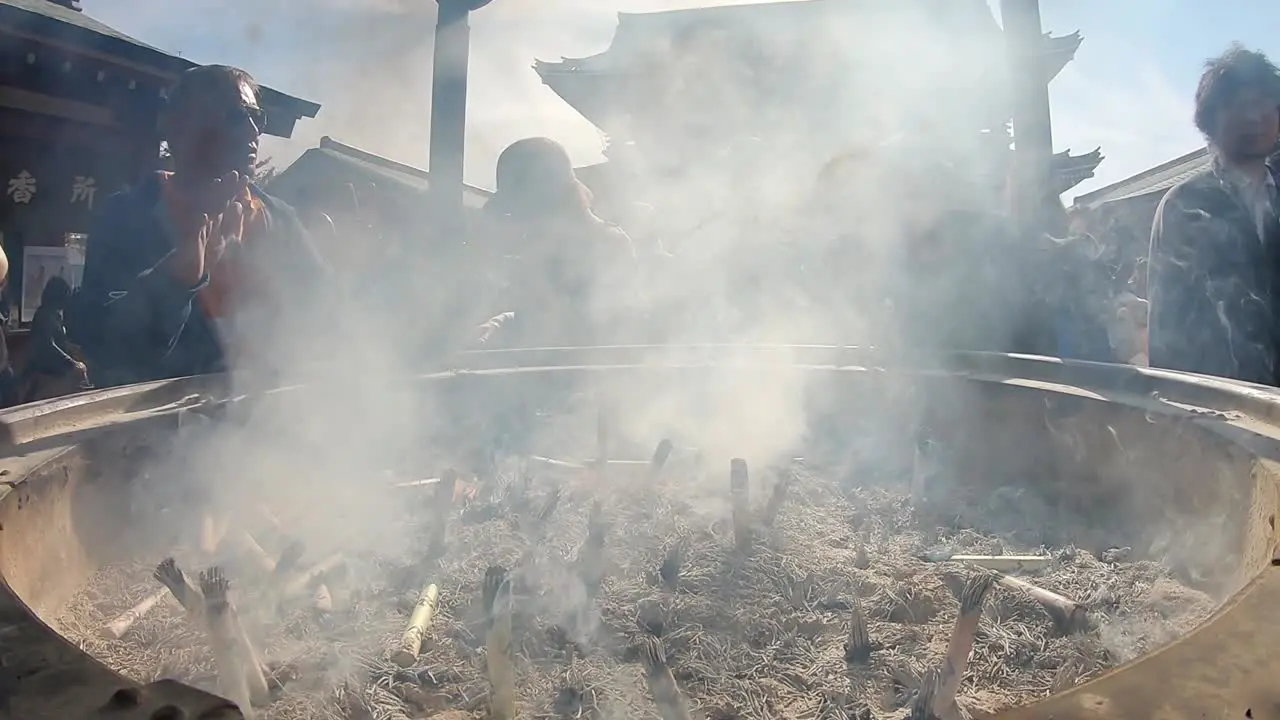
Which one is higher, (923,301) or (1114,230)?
(1114,230)

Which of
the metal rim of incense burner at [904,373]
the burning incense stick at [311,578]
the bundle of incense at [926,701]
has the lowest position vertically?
the burning incense stick at [311,578]

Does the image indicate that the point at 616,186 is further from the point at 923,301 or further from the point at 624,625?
the point at 624,625

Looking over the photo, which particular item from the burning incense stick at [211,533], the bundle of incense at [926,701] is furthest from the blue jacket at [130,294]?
the bundle of incense at [926,701]

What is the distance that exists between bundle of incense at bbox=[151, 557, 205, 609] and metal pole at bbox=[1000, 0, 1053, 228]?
16.0 ft

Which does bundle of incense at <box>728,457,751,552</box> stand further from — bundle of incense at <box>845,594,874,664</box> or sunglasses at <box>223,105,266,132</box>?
sunglasses at <box>223,105,266,132</box>

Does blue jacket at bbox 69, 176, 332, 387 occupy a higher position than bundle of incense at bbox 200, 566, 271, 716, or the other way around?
blue jacket at bbox 69, 176, 332, 387

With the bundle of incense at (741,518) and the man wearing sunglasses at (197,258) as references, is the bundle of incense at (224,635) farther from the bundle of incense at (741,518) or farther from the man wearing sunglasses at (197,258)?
the man wearing sunglasses at (197,258)

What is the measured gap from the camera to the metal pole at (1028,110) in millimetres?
4719

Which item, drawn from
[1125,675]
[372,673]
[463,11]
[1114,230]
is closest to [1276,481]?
[1125,675]

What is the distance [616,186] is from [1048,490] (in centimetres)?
777

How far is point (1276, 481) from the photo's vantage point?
4.62 feet

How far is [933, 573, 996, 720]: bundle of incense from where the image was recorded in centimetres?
106

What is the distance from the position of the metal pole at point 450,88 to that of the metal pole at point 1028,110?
4.11 metres

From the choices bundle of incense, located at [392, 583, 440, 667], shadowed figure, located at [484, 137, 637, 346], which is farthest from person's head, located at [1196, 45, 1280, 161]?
bundle of incense, located at [392, 583, 440, 667]
